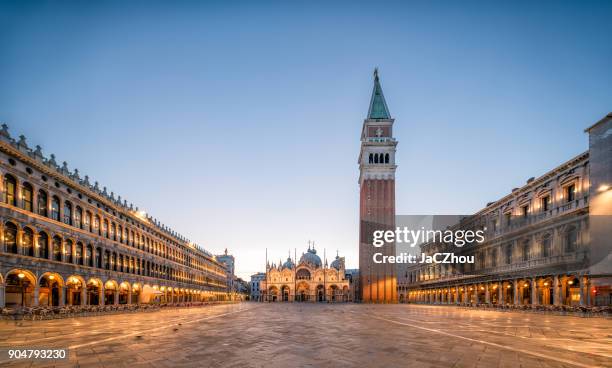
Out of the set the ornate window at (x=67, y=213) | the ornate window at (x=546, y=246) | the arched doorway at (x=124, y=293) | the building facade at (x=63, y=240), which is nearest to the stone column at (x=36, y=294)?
the building facade at (x=63, y=240)

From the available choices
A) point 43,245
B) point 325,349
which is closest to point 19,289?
point 43,245

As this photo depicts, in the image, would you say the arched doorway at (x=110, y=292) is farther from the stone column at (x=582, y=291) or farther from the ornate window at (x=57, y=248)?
the stone column at (x=582, y=291)

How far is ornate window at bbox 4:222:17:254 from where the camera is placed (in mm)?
28656

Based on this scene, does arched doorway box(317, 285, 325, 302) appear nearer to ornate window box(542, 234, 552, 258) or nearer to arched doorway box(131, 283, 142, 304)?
arched doorway box(131, 283, 142, 304)

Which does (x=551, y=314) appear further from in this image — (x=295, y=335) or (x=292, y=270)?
(x=292, y=270)

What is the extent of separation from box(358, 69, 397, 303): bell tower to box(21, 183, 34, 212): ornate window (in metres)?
69.0

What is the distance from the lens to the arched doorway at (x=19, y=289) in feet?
97.1

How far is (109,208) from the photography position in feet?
158

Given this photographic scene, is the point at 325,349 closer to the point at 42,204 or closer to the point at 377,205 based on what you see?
the point at 42,204

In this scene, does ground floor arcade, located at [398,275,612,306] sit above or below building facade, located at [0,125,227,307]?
below

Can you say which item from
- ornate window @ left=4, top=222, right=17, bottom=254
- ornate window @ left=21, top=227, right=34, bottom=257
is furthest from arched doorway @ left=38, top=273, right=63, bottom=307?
ornate window @ left=4, top=222, right=17, bottom=254

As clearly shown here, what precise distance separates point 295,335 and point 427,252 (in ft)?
240

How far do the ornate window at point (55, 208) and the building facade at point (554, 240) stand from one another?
4348 centimetres

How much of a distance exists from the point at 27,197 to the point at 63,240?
234 inches
